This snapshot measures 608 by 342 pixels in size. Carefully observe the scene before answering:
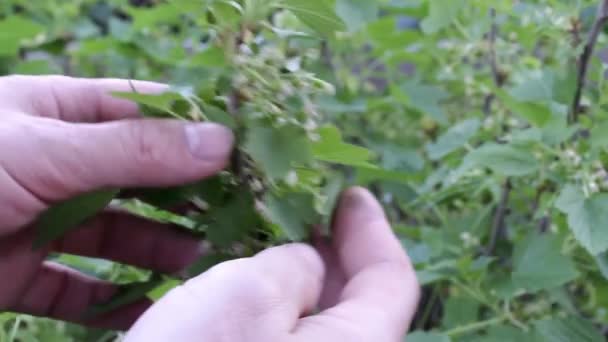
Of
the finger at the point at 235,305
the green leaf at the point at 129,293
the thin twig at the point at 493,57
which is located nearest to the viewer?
the finger at the point at 235,305

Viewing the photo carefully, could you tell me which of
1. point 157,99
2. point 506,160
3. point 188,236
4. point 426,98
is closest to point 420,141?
point 426,98

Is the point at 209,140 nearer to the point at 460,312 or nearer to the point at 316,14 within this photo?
the point at 316,14

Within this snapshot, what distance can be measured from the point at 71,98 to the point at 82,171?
160 mm

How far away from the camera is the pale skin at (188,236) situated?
18.8 inches

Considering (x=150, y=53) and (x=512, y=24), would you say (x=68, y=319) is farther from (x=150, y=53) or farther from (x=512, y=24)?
(x=512, y=24)

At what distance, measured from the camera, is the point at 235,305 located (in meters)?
0.48

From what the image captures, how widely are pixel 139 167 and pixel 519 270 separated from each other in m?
0.47

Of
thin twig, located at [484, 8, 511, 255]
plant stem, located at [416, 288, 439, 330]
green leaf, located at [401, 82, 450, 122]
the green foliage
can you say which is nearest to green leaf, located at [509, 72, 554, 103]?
the green foliage

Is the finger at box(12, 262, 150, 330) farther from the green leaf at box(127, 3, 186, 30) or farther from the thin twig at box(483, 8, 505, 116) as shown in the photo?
the thin twig at box(483, 8, 505, 116)

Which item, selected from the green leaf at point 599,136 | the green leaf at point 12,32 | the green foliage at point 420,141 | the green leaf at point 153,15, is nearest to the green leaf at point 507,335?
the green foliage at point 420,141

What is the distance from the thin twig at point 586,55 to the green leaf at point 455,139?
14cm

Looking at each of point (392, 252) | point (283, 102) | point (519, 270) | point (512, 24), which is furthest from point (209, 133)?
point (512, 24)

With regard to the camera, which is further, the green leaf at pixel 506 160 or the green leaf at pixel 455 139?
the green leaf at pixel 455 139

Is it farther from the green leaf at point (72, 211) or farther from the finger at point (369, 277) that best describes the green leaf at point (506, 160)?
the green leaf at point (72, 211)
